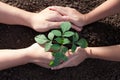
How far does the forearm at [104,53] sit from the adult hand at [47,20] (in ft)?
0.74

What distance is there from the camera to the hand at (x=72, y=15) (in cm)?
168

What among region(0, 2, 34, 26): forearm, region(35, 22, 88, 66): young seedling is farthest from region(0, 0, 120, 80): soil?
region(35, 22, 88, 66): young seedling

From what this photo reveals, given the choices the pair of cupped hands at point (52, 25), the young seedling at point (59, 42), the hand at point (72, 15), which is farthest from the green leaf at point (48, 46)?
the hand at point (72, 15)

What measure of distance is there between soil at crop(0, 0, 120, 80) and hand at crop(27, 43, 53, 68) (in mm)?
120

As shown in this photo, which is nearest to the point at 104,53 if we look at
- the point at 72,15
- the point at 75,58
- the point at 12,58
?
the point at 75,58

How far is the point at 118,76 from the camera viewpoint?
1.82 meters

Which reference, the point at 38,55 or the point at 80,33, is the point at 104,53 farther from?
the point at 38,55

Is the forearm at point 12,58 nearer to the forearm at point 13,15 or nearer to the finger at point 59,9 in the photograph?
the forearm at point 13,15

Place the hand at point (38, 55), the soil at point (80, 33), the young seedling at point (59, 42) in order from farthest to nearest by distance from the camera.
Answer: the soil at point (80, 33) < the hand at point (38, 55) < the young seedling at point (59, 42)

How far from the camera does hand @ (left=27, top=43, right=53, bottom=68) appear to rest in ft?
5.35

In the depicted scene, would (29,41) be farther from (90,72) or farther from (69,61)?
(90,72)

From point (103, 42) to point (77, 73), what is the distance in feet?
0.79

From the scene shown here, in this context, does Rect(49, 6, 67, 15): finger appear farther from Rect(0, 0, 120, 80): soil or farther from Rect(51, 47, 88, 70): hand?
Rect(51, 47, 88, 70): hand

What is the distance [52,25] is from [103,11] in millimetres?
297
